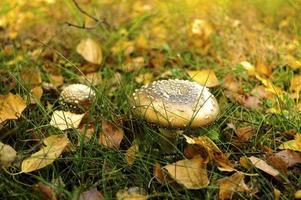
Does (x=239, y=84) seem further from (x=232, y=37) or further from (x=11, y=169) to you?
(x=11, y=169)

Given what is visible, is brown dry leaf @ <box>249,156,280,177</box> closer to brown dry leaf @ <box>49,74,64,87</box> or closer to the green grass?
the green grass

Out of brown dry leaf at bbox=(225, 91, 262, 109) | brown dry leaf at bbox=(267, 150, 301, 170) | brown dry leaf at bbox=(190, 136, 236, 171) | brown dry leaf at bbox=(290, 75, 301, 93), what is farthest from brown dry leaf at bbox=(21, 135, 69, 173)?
brown dry leaf at bbox=(290, 75, 301, 93)

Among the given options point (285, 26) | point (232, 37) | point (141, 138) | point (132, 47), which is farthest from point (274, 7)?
point (141, 138)

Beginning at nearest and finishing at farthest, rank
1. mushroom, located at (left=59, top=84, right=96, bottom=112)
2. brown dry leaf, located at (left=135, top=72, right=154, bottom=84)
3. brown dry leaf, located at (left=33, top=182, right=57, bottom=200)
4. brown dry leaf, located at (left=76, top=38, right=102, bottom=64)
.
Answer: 1. brown dry leaf, located at (left=33, top=182, right=57, bottom=200)
2. mushroom, located at (left=59, top=84, right=96, bottom=112)
3. brown dry leaf, located at (left=135, top=72, right=154, bottom=84)
4. brown dry leaf, located at (left=76, top=38, right=102, bottom=64)

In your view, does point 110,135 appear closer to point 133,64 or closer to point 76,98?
point 76,98

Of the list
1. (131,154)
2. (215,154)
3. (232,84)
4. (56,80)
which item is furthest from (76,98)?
(232,84)

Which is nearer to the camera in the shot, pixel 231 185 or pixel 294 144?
pixel 231 185

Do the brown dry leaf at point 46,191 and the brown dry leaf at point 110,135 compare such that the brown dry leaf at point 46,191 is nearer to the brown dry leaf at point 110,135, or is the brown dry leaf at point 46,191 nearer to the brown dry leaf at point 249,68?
the brown dry leaf at point 110,135
